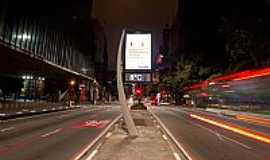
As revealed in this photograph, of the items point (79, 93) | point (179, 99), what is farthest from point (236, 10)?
point (79, 93)

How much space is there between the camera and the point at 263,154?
51.2 ft

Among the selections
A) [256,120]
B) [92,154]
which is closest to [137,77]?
[256,120]

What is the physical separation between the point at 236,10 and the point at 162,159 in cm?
4417

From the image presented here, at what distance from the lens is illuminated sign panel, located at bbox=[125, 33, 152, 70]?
32188mm

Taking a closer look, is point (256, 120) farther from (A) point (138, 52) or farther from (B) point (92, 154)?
(B) point (92, 154)

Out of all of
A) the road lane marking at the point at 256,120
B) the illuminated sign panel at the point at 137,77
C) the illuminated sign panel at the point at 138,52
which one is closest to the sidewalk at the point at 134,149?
the illuminated sign panel at the point at 138,52

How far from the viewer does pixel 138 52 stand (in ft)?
108

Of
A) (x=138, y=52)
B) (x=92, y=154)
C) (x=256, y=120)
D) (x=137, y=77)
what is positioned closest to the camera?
(x=92, y=154)

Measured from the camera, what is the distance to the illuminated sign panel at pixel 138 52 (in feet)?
106

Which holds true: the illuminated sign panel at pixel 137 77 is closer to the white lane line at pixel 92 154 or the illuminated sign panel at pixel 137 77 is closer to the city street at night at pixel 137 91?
the city street at night at pixel 137 91

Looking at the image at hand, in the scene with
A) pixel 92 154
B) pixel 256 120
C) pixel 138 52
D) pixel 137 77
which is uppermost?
pixel 138 52

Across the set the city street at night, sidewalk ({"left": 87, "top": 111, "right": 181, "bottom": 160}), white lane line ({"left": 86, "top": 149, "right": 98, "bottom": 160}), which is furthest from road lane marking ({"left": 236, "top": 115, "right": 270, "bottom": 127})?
white lane line ({"left": 86, "top": 149, "right": 98, "bottom": 160})

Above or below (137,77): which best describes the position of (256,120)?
below

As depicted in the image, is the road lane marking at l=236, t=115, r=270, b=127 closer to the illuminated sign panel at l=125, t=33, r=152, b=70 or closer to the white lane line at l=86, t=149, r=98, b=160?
the illuminated sign panel at l=125, t=33, r=152, b=70
